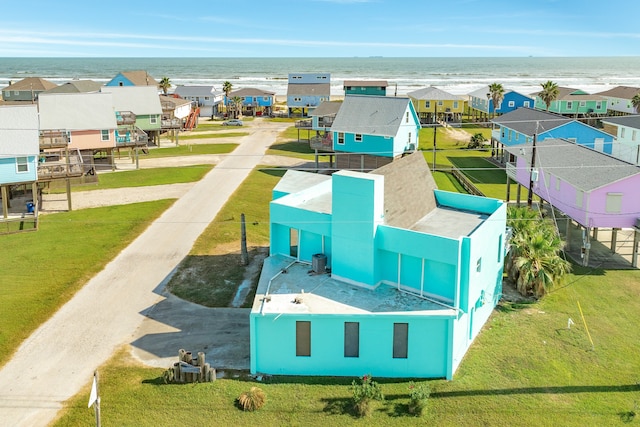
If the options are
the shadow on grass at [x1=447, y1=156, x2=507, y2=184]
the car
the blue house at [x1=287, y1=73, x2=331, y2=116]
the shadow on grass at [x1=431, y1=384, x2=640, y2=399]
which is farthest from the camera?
the blue house at [x1=287, y1=73, x2=331, y2=116]

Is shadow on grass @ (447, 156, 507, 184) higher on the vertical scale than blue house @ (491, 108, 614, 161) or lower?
lower

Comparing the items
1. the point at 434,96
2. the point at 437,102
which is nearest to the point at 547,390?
the point at 437,102

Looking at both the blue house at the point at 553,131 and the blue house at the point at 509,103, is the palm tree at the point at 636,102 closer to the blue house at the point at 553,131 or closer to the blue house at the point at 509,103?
the blue house at the point at 509,103

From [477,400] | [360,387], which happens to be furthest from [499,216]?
[360,387]

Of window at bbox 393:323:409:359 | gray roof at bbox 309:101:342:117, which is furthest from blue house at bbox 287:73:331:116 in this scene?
window at bbox 393:323:409:359

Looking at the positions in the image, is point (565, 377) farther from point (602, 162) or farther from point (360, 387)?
point (602, 162)

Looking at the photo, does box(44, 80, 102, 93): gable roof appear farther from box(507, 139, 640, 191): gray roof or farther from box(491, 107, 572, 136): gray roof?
box(507, 139, 640, 191): gray roof
